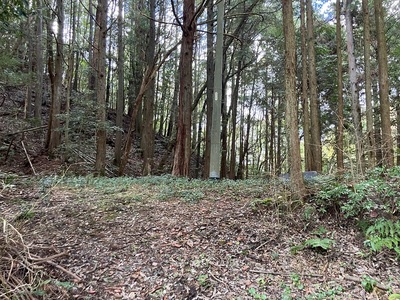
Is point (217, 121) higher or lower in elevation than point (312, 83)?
lower

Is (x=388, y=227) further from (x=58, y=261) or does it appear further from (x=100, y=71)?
(x=100, y=71)

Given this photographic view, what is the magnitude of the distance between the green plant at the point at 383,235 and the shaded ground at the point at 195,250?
11 cm

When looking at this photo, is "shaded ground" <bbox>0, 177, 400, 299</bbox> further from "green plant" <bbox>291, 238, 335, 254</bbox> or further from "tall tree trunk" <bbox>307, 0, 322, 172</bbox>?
"tall tree trunk" <bbox>307, 0, 322, 172</bbox>

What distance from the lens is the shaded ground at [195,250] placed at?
9.55 feet

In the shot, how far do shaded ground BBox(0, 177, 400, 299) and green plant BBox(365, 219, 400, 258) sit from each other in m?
0.11

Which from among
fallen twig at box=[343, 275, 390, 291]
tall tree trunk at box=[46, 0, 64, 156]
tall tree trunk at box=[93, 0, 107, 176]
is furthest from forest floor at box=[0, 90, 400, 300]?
tall tree trunk at box=[46, 0, 64, 156]

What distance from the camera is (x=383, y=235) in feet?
11.1

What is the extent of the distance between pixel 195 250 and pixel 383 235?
2208 mm

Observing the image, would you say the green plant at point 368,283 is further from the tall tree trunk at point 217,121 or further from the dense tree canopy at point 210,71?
the tall tree trunk at point 217,121

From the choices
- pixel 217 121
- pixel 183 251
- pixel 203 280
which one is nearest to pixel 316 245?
pixel 203 280

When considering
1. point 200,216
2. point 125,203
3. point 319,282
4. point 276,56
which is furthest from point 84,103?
point 276,56

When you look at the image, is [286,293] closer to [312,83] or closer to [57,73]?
[312,83]

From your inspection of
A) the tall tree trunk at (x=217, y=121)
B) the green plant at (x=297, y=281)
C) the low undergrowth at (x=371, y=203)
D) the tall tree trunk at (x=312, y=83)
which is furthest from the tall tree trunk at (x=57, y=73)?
the green plant at (x=297, y=281)

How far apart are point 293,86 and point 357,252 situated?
2392mm
